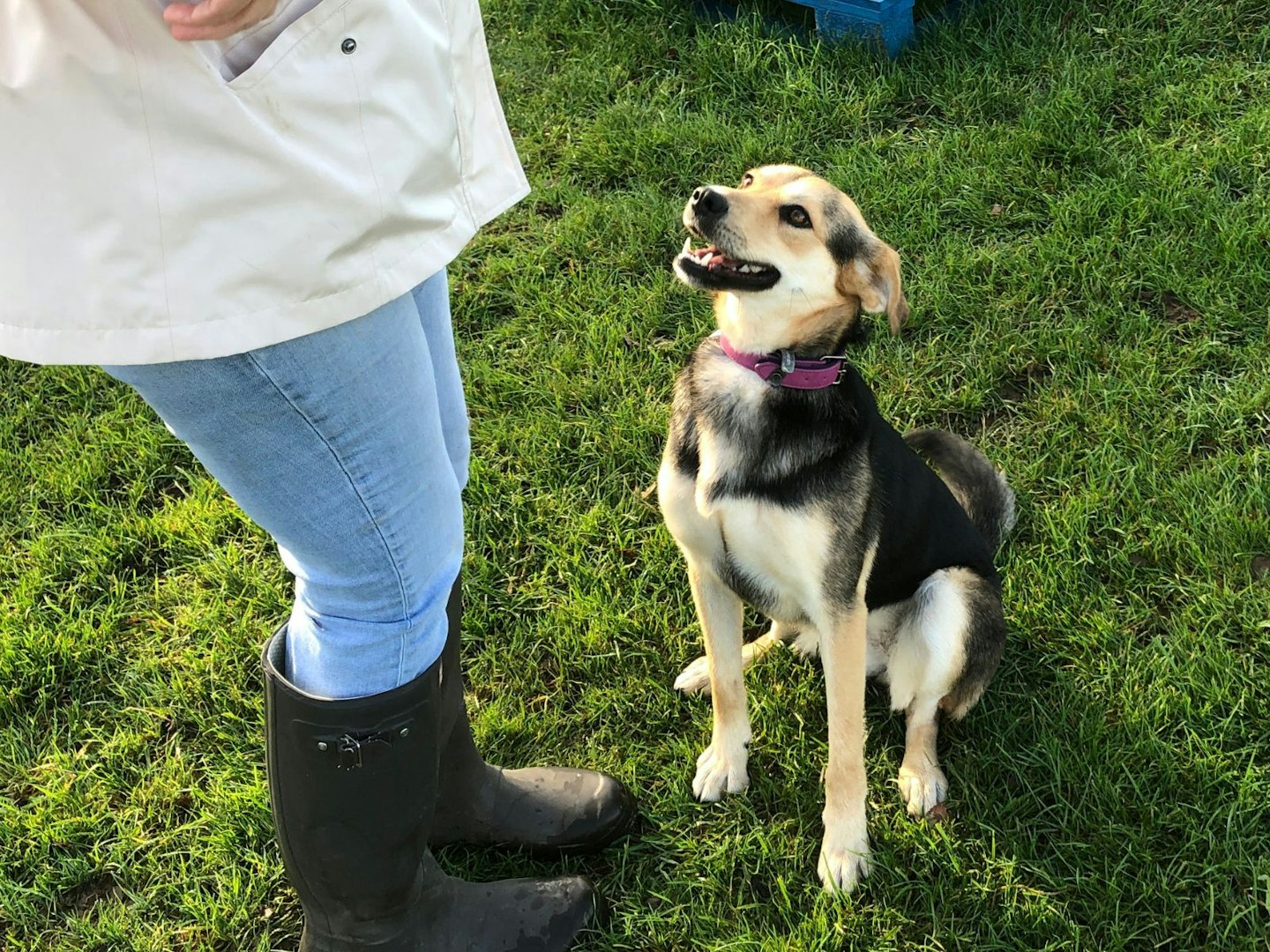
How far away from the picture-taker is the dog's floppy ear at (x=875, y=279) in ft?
8.29

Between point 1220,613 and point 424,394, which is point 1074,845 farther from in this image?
point 424,394

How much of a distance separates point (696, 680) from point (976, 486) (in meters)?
1.05

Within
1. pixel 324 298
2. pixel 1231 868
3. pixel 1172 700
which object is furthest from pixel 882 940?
pixel 324 298

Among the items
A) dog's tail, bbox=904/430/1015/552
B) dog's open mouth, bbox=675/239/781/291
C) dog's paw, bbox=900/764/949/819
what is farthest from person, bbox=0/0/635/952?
dog's tail, bbox=904/430/1015/552

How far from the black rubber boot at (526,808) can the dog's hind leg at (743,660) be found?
16.2 inches

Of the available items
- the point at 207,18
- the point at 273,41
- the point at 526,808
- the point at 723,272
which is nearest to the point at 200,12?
the point at 207,18

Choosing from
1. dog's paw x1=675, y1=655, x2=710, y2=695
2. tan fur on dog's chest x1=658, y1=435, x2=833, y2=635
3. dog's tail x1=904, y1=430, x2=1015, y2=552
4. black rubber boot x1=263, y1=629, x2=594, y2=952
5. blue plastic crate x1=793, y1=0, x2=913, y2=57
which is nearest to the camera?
black rubber boot x1=263, y1=629, x2=594, y2=952

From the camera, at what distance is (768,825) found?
2.79 m

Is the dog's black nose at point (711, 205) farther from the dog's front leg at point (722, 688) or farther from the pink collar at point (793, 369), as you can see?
the dog's front leg at point (722, 688)

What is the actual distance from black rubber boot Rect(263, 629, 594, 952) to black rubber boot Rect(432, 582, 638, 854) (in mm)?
211

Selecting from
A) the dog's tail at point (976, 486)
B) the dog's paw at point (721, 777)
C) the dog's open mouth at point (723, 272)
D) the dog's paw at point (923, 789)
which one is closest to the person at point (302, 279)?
the dog's open mouth at point (723, 272)

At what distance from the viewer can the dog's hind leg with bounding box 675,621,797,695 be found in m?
3.04

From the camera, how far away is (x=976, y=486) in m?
3.19

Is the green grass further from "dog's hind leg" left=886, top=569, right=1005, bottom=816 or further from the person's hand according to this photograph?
the person's hand
